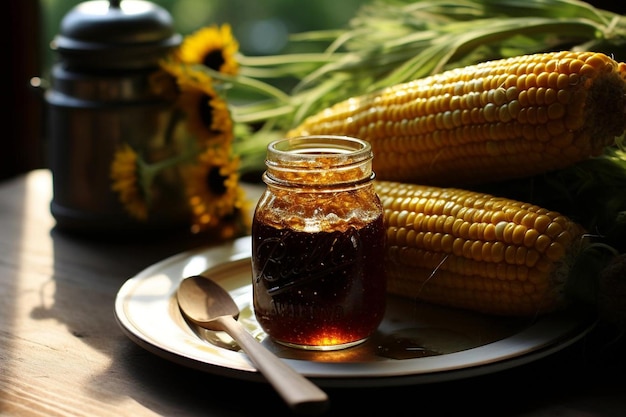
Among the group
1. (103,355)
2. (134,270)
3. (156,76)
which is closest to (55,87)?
(156,76)

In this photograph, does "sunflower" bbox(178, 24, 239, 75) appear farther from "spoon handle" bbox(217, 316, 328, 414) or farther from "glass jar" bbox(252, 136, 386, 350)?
"spoon handle" bbox(217, 316, 328, 414)

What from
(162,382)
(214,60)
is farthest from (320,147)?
(214,60)

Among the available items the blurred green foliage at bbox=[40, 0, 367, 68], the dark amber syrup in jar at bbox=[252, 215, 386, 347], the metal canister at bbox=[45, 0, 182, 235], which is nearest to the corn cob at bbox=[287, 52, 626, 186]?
the dark amber syrup in jar at bbox=[252, 215, 386, 347]

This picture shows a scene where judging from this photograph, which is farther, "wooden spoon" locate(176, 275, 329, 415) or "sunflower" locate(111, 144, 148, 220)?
"sunflower" locate(111, 144, 148, 220)

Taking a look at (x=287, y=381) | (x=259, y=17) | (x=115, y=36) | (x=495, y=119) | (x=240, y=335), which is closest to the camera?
(x=287, y=381)

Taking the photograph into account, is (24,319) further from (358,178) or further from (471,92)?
(471,92)

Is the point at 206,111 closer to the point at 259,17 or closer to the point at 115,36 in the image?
the point at 115,36
